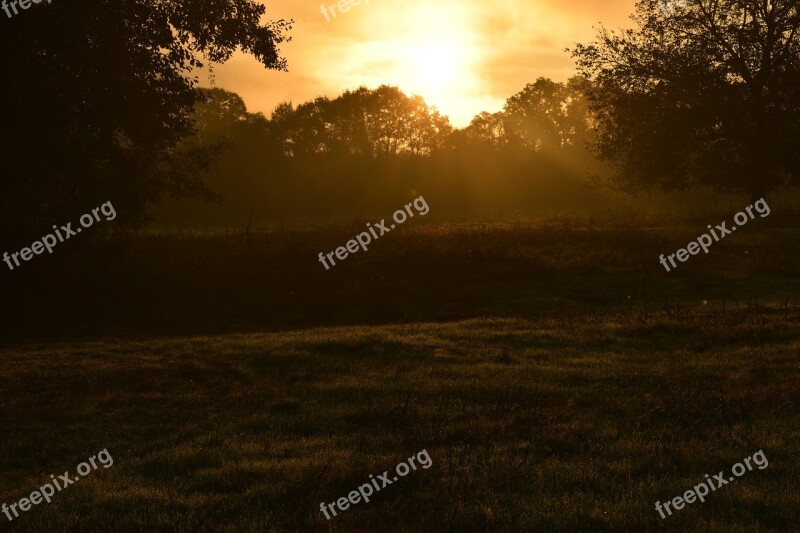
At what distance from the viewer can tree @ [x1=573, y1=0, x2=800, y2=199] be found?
140 ft

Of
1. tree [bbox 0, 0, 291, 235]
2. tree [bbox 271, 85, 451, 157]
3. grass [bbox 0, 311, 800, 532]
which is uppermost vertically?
tree [bbox 271, 85, 451, 157]

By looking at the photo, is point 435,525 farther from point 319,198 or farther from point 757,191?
point 319,198

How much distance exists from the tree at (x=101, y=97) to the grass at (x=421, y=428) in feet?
18.5

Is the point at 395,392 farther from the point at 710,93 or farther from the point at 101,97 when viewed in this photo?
the point at 710,93

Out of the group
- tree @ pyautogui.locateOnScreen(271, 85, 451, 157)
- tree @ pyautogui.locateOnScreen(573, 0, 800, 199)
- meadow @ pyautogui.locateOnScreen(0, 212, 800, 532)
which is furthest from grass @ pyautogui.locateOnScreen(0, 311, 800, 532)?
tree @ pyautogui.locateOnScreen(271, 85, 451, 157)

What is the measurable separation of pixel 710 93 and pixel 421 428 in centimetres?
3945

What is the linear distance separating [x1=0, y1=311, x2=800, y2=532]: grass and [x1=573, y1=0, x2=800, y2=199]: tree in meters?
27.5

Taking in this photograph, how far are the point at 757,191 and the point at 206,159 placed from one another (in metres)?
34.2

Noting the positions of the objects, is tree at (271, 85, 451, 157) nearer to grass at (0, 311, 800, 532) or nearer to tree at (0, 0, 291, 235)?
tree at (0, 0, 291, 235)

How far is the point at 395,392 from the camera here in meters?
12.4

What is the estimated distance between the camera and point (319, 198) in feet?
280

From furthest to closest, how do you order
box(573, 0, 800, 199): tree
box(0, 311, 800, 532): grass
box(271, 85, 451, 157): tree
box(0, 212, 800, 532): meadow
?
1. box(271, 85, 451, 157): tree
2. box(573, 0, 800, 199): tree
3. box(0, 212, 800, 532): meadow
4. box(0, 311, 800, 532): grass

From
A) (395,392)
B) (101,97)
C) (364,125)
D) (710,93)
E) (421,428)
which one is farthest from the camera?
(364,125)

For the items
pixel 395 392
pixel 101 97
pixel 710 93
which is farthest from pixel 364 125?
pixel 395 392
